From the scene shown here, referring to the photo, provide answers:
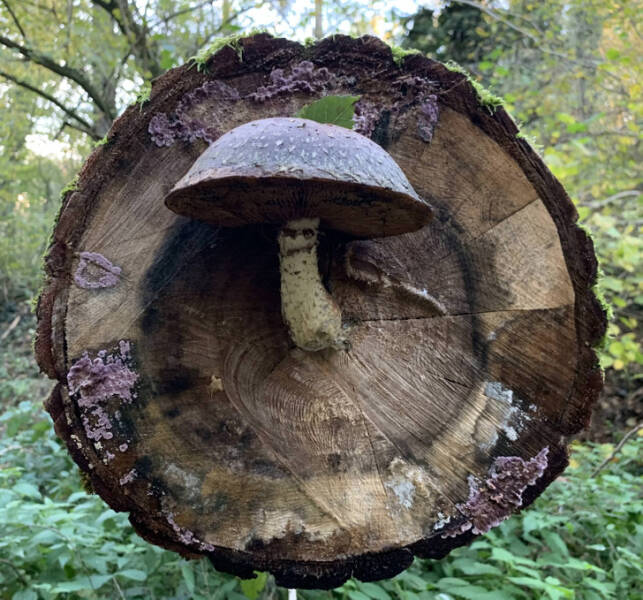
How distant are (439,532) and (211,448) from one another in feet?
2.08

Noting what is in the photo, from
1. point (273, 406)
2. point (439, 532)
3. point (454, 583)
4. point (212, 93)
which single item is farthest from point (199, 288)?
point (454, 583)

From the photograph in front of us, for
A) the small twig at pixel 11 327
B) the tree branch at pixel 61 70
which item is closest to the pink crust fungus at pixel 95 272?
the tree branch at pixel 61 70

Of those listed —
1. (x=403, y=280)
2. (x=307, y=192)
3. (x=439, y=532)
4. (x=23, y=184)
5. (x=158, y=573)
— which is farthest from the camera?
(x=23, y=184)

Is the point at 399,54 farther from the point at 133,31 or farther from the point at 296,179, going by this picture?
the point at 133,31

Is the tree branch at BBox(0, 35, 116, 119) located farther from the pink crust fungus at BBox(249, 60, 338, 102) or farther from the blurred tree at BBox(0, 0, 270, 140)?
the pink crust fungus at BBox(249, 60, 338, 102)

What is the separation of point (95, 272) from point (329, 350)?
69 cm

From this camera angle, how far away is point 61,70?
13.0ft

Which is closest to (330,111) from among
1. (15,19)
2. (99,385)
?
(99,385)

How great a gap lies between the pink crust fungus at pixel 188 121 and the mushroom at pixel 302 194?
27 cm

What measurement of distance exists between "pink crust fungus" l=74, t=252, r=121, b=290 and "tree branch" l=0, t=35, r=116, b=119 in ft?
10.6

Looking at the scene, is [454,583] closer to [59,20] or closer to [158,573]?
[158,573]

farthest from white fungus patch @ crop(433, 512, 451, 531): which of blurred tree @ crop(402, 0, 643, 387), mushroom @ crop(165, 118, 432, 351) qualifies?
blurred tree @ crop(402, 0, 643, 387)

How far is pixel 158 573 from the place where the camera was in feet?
6.13

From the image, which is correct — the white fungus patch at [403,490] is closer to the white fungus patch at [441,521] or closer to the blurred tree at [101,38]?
the white fungus patch at [441,521]
